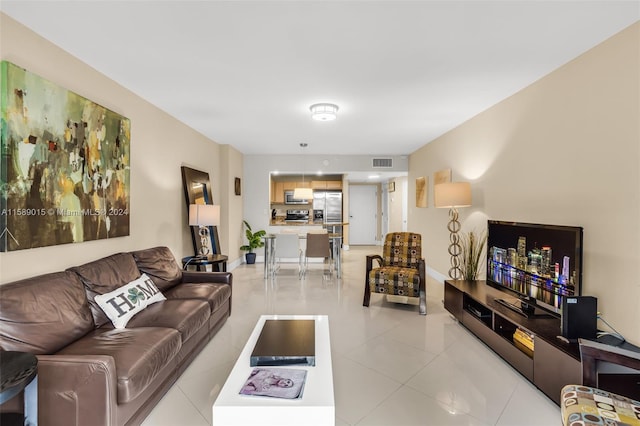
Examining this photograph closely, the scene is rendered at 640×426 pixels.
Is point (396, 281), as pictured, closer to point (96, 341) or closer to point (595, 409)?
point (595, 409)

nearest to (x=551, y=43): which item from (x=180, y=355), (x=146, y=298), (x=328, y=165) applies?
(x=180, y=355)

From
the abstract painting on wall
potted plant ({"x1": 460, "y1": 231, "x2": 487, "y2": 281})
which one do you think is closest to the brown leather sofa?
the abstract painting on wall

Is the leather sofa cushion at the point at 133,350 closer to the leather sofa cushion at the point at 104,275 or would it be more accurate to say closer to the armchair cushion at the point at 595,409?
the leather sofa cushion at the point at 104,275

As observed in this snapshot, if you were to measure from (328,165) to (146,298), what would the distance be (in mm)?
4987

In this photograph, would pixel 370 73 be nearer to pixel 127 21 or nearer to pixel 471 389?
pixel 127 21

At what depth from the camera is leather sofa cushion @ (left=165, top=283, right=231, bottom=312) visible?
9.26ft

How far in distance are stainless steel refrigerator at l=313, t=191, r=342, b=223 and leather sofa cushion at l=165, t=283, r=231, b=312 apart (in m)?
5.92

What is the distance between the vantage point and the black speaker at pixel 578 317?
1.98 metres

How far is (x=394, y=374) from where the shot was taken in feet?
7.65

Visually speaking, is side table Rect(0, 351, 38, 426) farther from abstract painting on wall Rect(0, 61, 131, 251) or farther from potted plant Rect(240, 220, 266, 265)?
potted plant Rect(240, 220, 266, 265)

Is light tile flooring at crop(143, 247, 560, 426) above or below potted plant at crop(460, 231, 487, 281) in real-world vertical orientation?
below

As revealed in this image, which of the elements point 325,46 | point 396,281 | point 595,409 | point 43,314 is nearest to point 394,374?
point 595,409

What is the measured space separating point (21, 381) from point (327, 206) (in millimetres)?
7957

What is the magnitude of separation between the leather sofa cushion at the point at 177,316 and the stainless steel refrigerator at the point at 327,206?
256 inches
